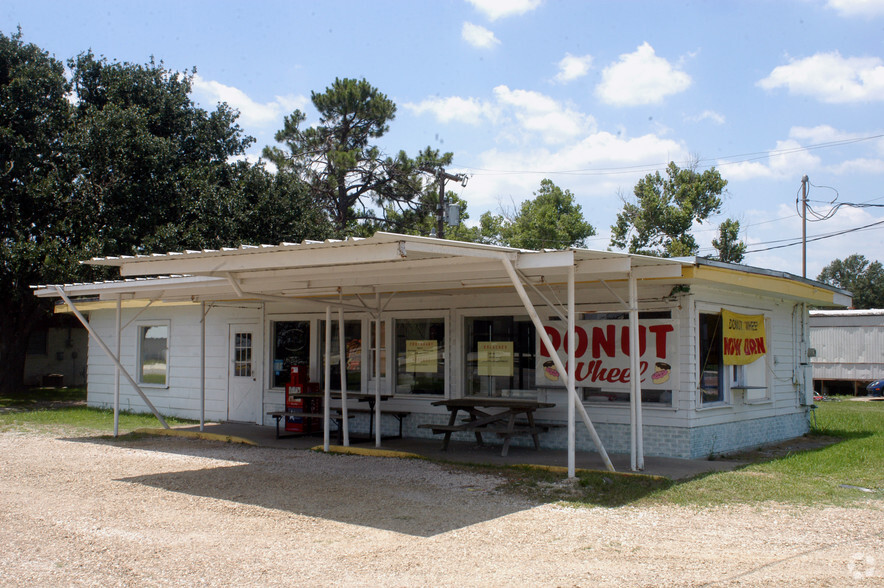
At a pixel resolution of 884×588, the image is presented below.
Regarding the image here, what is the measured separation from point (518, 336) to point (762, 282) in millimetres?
3484

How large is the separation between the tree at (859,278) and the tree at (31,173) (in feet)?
177

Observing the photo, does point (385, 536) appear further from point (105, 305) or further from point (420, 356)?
point (105, 305)

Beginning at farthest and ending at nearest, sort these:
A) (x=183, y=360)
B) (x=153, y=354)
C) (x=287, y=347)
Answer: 1. (x=153, y=354)
2. (x=183, y=360)
3. (x=287, y=347)

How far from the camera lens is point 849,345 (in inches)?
963

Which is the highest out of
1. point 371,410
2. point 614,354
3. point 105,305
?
point 105,305

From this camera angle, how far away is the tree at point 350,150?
1112 inches

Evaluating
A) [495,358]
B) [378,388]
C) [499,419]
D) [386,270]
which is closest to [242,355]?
[378,388]

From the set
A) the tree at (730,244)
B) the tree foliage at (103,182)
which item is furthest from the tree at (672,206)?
the tree foliage at (103,182)

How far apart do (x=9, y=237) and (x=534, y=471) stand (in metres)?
16.1

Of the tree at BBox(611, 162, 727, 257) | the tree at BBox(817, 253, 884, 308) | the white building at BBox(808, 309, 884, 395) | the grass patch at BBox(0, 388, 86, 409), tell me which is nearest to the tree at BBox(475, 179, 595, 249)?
the tree at BBox(611, 162, 727, 257)

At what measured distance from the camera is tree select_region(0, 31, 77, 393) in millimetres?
17938

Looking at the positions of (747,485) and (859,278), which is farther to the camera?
(859,278)

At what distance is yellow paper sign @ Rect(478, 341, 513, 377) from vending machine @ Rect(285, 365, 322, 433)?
3.06m

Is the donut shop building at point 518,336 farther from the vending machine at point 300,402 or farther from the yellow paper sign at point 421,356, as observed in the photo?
the vending machine at point 300,402
